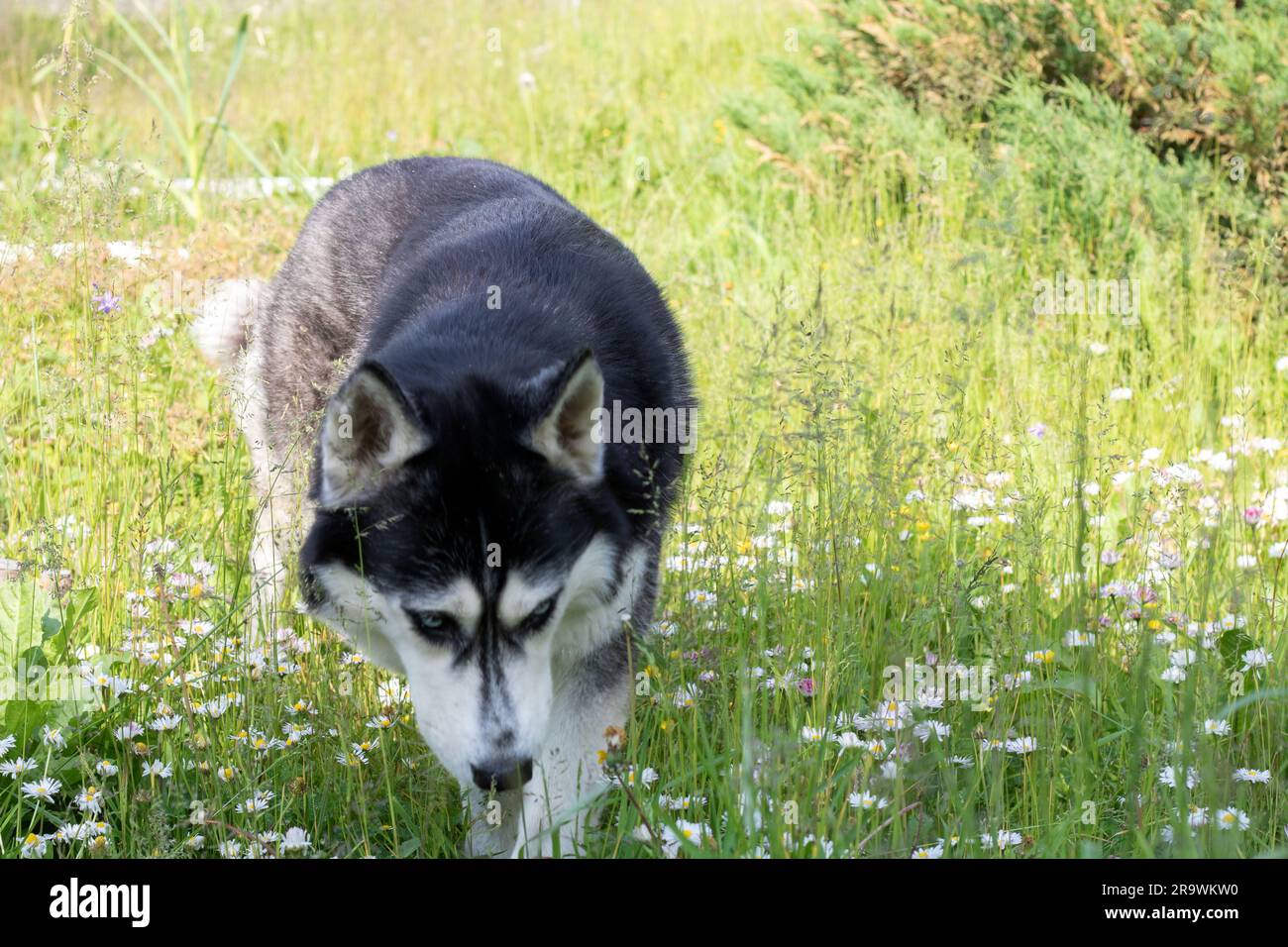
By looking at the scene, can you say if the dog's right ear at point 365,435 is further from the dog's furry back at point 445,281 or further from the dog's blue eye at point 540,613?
the dog's blue eye at point 540,613

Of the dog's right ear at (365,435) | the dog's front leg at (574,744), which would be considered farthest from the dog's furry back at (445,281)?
the dog's front leg at (574,744)

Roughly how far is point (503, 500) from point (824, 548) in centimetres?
83

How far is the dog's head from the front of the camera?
99.9 inches

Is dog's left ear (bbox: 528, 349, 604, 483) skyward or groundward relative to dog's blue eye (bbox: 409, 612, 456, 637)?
skyward

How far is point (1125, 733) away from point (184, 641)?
7.66ft

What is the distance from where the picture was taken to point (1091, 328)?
522 cm

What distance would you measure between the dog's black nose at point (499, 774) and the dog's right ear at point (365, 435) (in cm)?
65

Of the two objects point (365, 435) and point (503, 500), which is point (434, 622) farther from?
point (365, 435)

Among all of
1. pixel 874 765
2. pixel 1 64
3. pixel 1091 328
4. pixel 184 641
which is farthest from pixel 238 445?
pixel 1 64

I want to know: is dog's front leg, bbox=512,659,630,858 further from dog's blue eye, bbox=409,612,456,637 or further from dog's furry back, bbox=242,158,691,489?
dog's furry back, bbox=242,158,691,489

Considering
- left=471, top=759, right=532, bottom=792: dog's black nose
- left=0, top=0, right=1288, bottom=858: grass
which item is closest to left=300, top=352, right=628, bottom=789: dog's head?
left=471, top=759, right=532, bottom=792: dog's black nose

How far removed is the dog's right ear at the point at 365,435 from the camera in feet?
8.17

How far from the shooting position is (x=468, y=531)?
2.63 m
